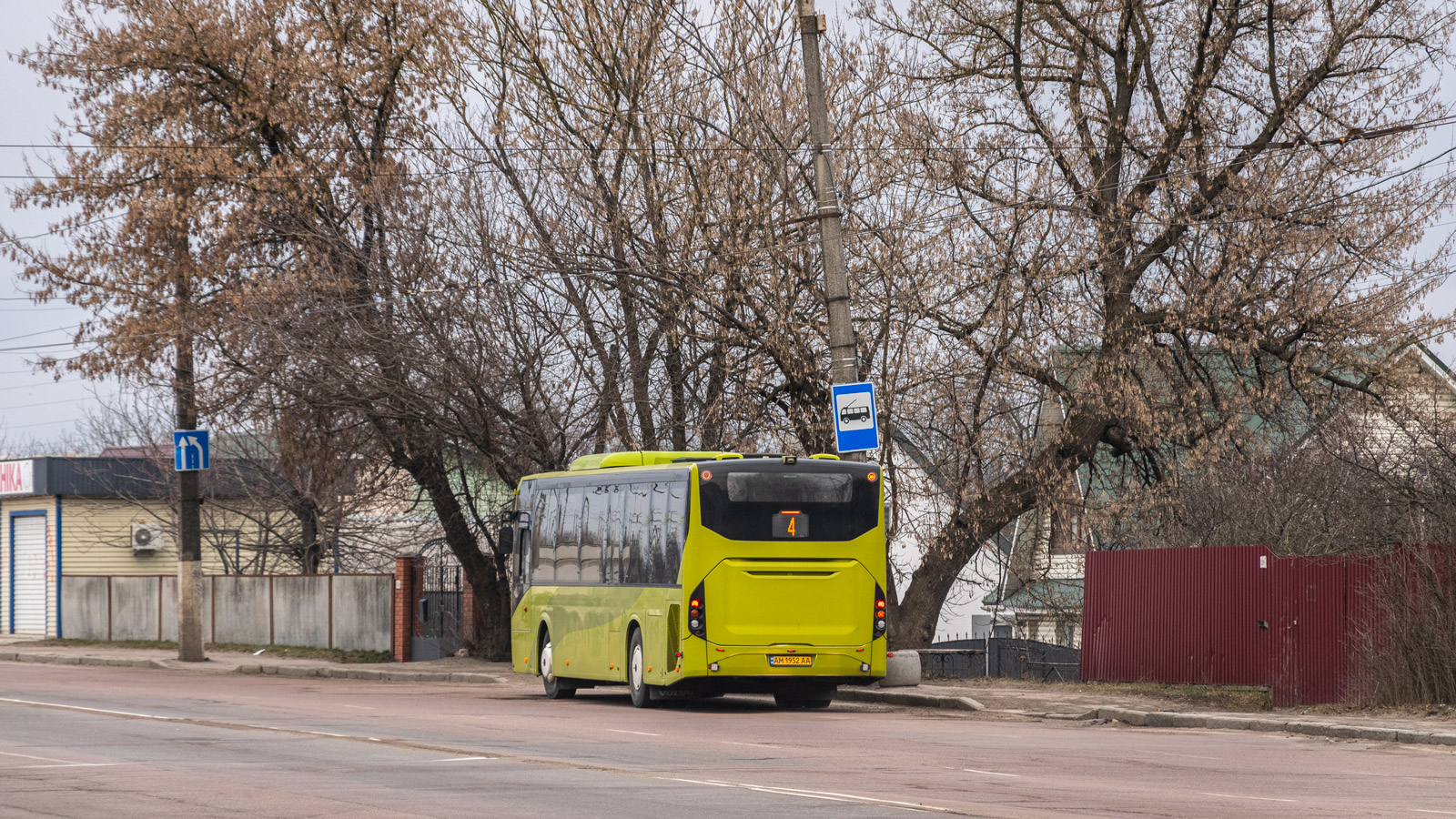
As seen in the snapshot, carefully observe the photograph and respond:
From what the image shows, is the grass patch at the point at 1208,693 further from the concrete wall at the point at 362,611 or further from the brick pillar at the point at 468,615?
the concrete wall at the point at 362,611

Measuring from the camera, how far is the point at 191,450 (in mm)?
31094

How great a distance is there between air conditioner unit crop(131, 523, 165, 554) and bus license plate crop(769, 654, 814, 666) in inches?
1239

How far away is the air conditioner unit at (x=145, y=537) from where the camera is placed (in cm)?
4594

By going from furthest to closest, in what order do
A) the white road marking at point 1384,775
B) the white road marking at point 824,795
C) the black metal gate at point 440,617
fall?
the black metal gate at point 440,617
the white road marking at point 1384,775
the white road marking at point 824,795

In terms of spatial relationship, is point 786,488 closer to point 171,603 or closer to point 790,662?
point 790,662

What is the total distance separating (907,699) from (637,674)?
137 inches

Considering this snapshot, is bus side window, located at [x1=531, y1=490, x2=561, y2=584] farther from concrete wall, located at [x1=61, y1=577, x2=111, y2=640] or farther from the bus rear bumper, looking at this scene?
concrete wall, located at [x1=61, y1=577, x2=111, y2=640]

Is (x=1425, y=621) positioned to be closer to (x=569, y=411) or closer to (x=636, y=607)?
(x=636, y=607)

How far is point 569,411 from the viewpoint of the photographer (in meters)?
27.5

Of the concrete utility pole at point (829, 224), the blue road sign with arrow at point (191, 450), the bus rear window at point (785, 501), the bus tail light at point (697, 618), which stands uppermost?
the concrete utility pole at point (829, 224)

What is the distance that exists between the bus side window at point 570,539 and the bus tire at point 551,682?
1089mm

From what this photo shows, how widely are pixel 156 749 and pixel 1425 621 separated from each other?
12.4 meters

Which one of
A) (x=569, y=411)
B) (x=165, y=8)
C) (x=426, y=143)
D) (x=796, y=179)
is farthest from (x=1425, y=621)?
(x=165, y=8)

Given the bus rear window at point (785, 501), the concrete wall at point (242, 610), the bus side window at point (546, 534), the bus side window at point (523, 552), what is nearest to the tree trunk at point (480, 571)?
the bus side window at point (523, 552)
